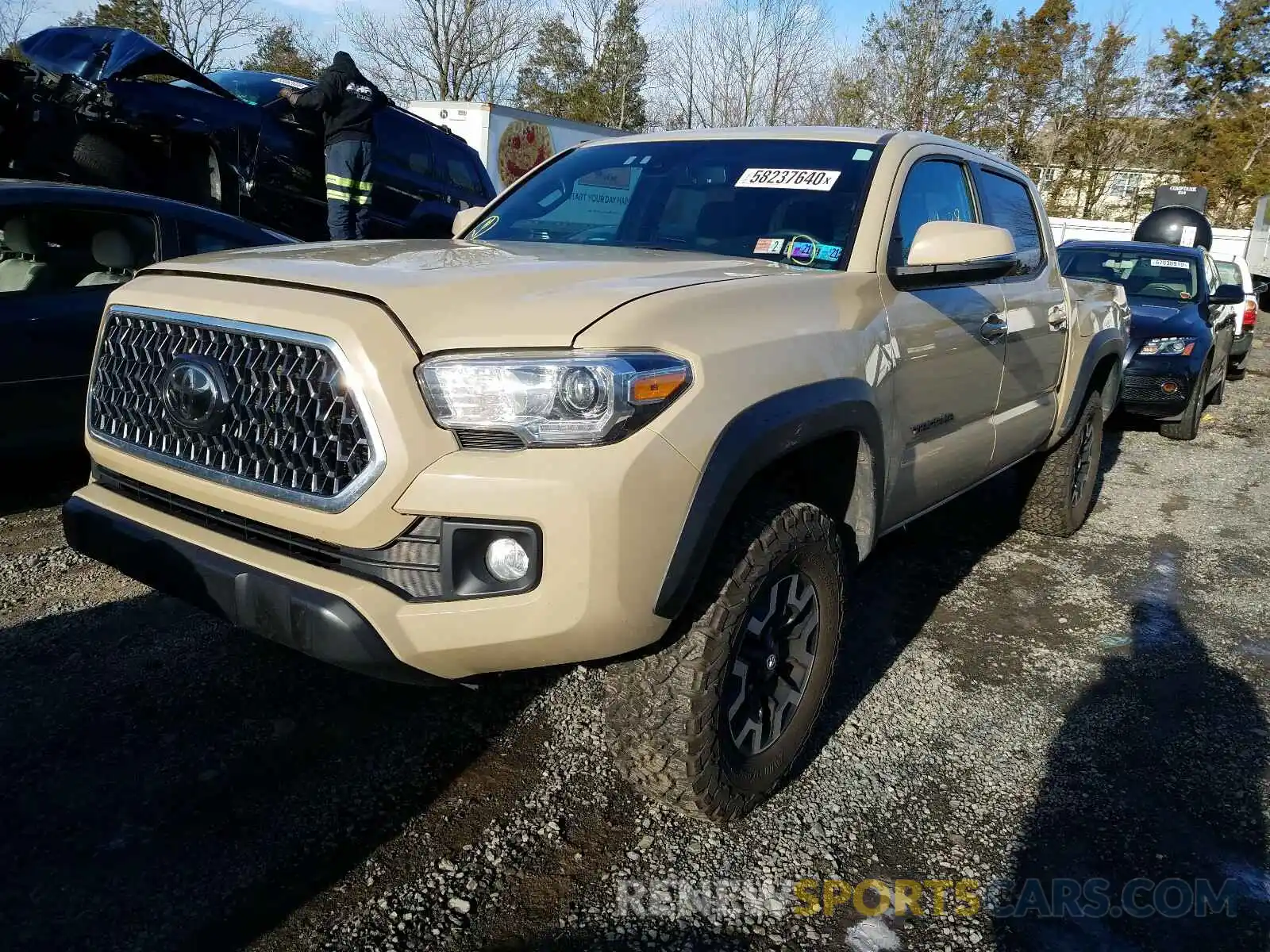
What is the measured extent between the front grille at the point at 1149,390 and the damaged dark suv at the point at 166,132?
6444 millimetres

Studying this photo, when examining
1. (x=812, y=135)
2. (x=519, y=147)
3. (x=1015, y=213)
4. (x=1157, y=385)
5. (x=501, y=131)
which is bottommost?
(x=1157, y=385)

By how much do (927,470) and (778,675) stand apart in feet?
3.36

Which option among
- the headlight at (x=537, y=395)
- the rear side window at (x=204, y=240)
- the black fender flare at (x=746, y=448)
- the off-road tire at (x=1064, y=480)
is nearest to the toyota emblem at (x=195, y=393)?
the headlight at (x=537, y=395)

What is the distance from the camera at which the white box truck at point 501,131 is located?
1439 cm

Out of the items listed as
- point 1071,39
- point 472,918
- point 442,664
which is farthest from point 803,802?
point 1071,39

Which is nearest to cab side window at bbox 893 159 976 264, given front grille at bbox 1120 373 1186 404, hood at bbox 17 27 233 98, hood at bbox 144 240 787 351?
hood at bbox 144 240 787 351

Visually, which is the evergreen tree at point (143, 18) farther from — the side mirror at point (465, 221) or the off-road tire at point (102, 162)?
the side mirror at point (465, 221)

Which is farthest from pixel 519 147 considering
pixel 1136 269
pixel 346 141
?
pixel 1136 269

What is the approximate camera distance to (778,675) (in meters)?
2.58

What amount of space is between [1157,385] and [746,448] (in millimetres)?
7114

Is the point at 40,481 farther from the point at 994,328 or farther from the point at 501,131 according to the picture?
the point at 501,131

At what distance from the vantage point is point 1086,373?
4.64 meters

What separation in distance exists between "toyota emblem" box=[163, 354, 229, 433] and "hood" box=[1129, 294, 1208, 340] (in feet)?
24.9

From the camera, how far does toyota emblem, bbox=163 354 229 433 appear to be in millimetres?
2115
